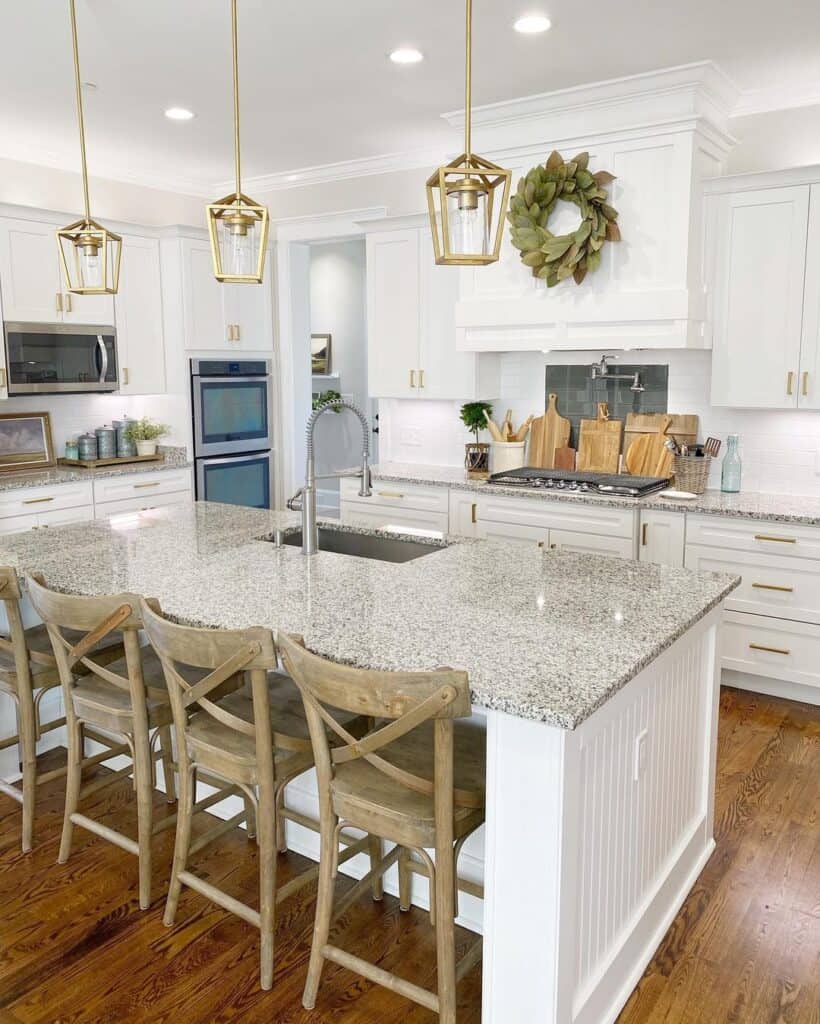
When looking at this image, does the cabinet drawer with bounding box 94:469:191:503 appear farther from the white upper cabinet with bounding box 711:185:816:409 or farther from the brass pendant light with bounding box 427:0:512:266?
the brass pendant light with bounding box 427:0:512:266

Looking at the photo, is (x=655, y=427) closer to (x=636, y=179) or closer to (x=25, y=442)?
(x=636, y=179)

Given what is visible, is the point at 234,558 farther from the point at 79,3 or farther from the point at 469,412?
the point at 469,412

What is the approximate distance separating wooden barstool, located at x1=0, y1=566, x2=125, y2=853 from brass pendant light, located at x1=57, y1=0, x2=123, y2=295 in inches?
38.9

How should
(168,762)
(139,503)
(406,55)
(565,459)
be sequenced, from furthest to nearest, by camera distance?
(139,503), (565,459), (406,55), (168,762)

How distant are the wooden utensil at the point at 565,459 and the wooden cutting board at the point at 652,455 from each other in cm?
35

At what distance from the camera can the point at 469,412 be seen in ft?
16.8

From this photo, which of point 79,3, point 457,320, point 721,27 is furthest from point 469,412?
point 79,3

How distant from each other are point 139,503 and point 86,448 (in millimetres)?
462

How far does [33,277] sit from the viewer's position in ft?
16.0

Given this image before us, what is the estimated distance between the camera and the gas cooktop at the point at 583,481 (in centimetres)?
423

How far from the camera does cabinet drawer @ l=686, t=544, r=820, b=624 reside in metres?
3.76

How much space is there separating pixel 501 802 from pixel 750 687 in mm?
2734

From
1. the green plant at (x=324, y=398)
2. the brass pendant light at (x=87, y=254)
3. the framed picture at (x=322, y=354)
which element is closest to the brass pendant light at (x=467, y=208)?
the brass pendant light at (x=87, y=254)

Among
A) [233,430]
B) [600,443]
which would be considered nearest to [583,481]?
[600,443]
